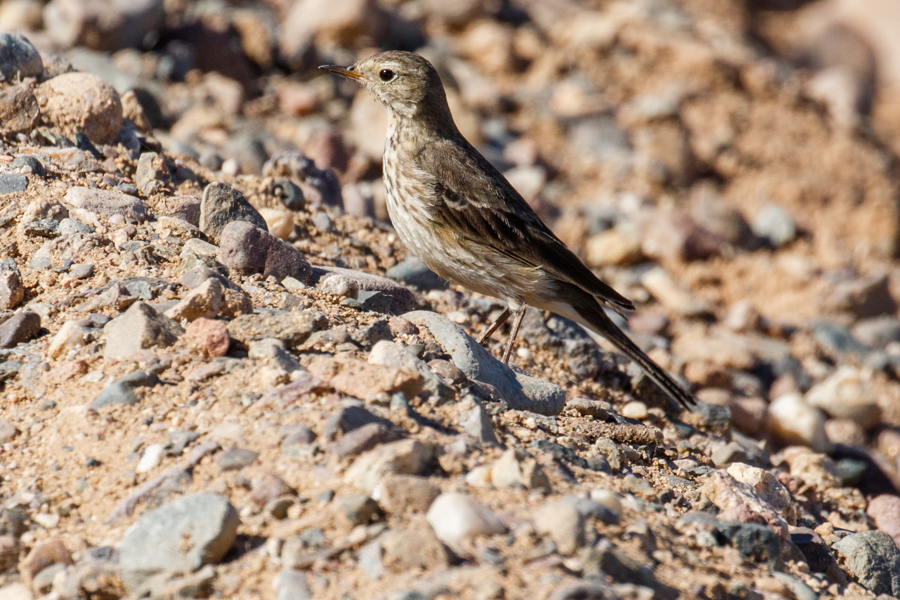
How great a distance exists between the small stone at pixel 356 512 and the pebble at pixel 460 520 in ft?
0.58

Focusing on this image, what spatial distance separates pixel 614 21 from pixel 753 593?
31.0 feet

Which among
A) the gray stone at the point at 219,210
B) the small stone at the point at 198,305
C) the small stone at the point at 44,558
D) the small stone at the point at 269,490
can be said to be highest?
the gray stone at the point at 219,210

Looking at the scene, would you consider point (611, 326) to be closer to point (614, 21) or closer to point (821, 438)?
point (821, 438)

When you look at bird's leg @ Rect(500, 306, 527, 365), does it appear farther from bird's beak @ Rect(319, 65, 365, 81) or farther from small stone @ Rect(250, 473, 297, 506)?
small stone @ Rect(250, 473, 297, 506)

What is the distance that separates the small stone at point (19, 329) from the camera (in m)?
3.97

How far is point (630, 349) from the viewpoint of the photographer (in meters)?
5.44

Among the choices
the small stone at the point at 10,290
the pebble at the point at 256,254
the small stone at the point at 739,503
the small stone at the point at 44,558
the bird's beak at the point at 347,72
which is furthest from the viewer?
the bird's beak at the point at 347,72

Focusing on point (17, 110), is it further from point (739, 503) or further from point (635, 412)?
point (739, 503)

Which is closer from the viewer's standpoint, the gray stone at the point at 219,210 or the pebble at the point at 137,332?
the pebble at the point at 137,332

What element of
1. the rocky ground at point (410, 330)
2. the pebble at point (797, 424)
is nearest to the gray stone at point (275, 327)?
the rocky ground at point (410, 330)

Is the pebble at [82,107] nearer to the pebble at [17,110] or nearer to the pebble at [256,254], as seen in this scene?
the pebble at [17,110]

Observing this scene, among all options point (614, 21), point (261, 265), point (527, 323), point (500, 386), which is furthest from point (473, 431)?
point (614, 21)

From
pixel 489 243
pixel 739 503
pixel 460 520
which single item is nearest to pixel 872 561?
pixel 739 503

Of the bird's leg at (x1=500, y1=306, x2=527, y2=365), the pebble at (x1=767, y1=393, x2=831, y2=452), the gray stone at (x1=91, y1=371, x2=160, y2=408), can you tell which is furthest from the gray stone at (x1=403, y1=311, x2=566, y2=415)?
the pebble at (x1=767, y1=393, x2=831, y2=452)
